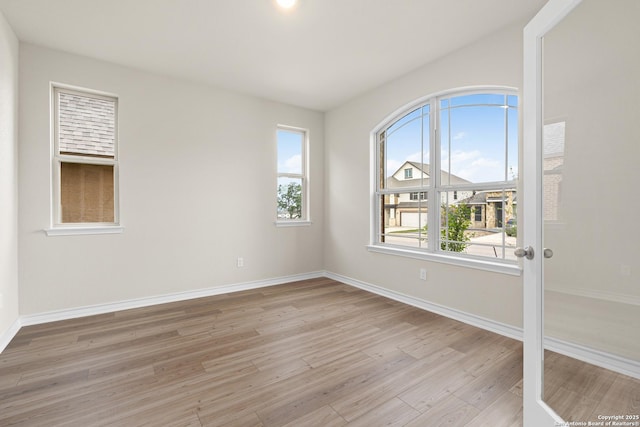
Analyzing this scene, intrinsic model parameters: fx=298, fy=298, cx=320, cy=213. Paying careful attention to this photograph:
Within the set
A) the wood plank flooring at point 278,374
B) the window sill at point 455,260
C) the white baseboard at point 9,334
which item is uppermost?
the window sill at point 455,260

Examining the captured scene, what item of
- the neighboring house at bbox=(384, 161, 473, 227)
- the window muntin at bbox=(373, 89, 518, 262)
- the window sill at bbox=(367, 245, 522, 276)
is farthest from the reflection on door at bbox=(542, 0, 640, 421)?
the neighboring house at bbox=(384, 161, 473, 227)

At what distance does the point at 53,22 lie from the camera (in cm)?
254

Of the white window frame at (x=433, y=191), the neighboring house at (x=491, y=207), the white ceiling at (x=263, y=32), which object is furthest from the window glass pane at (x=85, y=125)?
the neighboring house at (x=491, y=207)

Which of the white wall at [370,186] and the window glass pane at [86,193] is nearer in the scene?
the white wall at [370,186]

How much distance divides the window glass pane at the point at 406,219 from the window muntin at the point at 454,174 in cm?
1

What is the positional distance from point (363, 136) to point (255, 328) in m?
2.84

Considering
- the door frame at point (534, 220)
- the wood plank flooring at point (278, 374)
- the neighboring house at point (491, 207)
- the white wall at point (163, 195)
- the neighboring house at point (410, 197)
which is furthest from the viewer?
the neighboring house at point (410, 197)

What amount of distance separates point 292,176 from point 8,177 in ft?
10.1

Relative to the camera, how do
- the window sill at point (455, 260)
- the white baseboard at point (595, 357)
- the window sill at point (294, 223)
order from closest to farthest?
the white baseboard at point (595, 357)
the window sill at point (455, 260)
the window sill at point (294, 223)

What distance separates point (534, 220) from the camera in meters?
1.44

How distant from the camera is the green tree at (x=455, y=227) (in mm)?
3115

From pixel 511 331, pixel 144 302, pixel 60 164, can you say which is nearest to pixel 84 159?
pixel 60 164

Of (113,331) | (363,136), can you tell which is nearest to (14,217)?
(113,331)

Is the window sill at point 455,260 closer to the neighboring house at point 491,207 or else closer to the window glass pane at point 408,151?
the neighboring house at point 491,207
